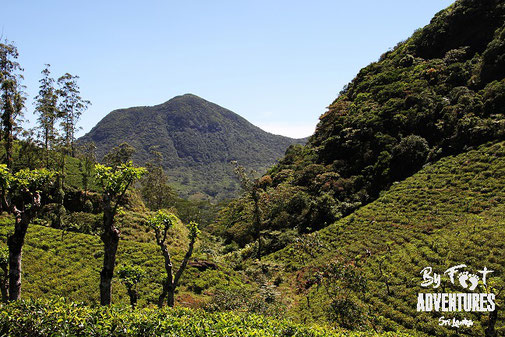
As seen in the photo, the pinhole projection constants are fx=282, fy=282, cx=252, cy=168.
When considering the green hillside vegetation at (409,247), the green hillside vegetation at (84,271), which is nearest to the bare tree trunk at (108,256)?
the green hillside vegetation at (84,271)

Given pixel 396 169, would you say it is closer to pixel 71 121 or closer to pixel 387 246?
pixel 387 246

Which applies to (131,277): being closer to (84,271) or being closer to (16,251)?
(16,251)

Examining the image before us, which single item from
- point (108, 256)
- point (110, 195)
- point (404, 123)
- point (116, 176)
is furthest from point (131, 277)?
point (404, 123)

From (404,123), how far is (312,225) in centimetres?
1993

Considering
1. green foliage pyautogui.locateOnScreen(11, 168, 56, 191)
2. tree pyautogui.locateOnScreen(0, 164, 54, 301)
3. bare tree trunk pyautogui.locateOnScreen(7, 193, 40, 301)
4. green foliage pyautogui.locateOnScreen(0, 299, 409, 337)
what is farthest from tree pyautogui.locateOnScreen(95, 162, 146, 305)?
bare tree trunk pyautogui.locateOnScreen(7, 193, 40, 301)

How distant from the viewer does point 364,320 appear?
54.2ft

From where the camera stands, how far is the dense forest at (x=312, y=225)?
9.41 m

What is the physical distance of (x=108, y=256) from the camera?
9.57 m

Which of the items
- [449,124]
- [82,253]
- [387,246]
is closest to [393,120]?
[449,124]

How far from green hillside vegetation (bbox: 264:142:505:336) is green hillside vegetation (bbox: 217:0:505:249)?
3.20 meters

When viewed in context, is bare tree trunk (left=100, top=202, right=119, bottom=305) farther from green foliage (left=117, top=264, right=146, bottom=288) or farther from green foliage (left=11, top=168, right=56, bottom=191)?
green foliage (left=117, top=264, right=146, bottom=288)

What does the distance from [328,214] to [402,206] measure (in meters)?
9.86

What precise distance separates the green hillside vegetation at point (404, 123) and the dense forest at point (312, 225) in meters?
0.23

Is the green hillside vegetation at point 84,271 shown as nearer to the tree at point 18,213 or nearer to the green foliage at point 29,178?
the tree at point 18,213
